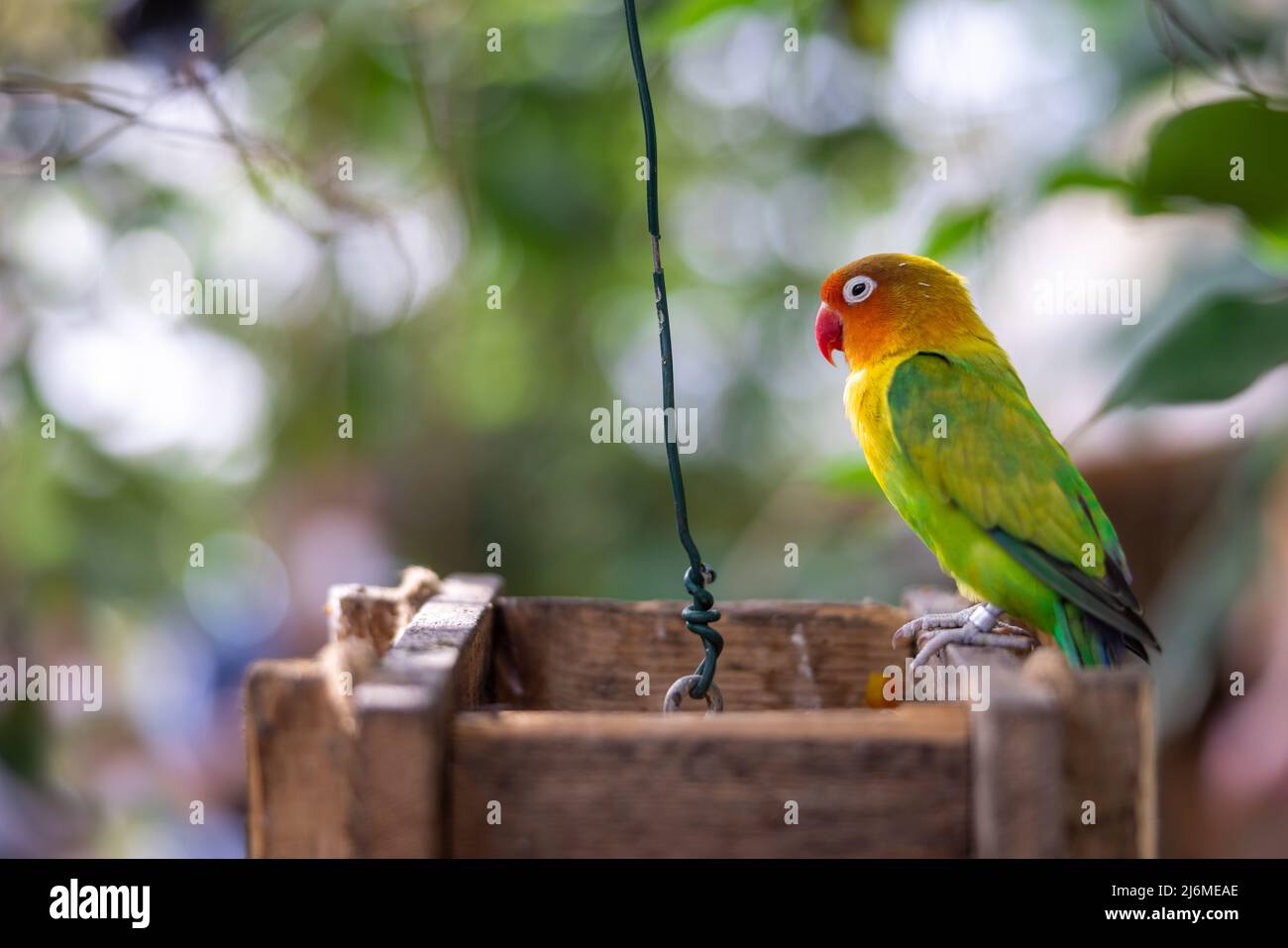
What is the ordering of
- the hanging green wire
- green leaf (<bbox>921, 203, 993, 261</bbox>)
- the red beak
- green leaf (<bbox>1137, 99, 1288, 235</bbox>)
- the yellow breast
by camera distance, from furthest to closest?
green leaf (<bbox>921, 203, 993, 261</bbox>)
the red beak
the yellow breast
green leaf (<bbox>1137, 99, 1288, 235</bbox>)
the hanging green wire

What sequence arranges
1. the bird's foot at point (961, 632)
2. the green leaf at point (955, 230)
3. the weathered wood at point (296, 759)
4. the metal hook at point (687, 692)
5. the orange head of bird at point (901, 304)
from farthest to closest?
the green leaf at point (955, 230) → the orange head of bird at point (901, 304) → the bird's foot at point (961, 632) → the metal hook at point (687, 692) → the weathered wood at point (296, 759)

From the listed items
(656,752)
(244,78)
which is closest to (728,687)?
(656,752)

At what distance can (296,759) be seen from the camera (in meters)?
1.31

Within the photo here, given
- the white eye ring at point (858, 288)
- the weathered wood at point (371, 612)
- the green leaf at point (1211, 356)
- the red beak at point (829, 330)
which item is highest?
the white eye ring at point (858, 288)

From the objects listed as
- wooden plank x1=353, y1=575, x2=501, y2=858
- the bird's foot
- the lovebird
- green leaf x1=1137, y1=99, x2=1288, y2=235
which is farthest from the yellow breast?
wooden plank x1=353, y1=575, x2=501, y2=858

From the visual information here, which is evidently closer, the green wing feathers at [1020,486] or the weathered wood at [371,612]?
the weathered wood at [371,612]

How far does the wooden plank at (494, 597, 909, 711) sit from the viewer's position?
2.00 m

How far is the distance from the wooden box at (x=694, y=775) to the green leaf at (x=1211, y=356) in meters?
0.90

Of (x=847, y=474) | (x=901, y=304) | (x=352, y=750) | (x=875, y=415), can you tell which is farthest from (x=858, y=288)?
(x=352, y=750)

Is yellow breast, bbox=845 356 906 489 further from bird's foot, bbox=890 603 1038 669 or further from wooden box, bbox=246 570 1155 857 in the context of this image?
wooden box, bbox=246 570 1155 857

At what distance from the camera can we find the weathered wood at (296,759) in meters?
1.30

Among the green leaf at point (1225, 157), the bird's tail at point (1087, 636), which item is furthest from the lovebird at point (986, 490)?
the green leaf at point (1225, 157)

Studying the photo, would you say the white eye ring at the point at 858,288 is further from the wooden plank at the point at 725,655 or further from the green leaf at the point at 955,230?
the wooden plank at the point at 725,655

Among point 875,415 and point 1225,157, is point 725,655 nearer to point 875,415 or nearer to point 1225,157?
point 875,415
